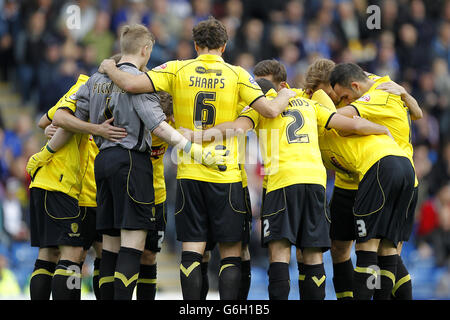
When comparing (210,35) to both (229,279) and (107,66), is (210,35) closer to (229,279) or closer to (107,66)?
(107,66)

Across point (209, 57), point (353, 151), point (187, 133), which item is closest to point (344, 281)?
point (353, 151)

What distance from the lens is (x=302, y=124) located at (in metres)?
6.99

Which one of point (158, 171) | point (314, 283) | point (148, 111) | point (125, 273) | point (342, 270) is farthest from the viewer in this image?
point (342, 270)

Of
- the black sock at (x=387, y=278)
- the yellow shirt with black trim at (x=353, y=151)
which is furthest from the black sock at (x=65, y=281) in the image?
the black sock at (x=387, y=278)

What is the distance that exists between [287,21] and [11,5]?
20.0ft

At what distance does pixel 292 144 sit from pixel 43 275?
2890 mm

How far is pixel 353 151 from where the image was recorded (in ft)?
24.1

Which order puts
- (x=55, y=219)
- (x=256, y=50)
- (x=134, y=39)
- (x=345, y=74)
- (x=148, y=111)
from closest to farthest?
(x=148, y=111) < (x=134, y=39) < (x=55, y=219) < (x=345, y=74) < (x=256, y=50)

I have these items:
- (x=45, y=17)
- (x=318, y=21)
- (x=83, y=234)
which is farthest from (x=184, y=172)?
(x=318, y=21)

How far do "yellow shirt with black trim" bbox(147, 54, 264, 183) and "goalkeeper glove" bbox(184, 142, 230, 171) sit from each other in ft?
0.18

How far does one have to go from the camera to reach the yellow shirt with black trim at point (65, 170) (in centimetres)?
726

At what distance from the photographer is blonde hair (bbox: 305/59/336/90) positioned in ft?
25.4

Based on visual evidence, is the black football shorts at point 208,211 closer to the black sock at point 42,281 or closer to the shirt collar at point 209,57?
the shirt collar at point 209,57

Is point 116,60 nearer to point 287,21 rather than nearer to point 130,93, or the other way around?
point 130,93
